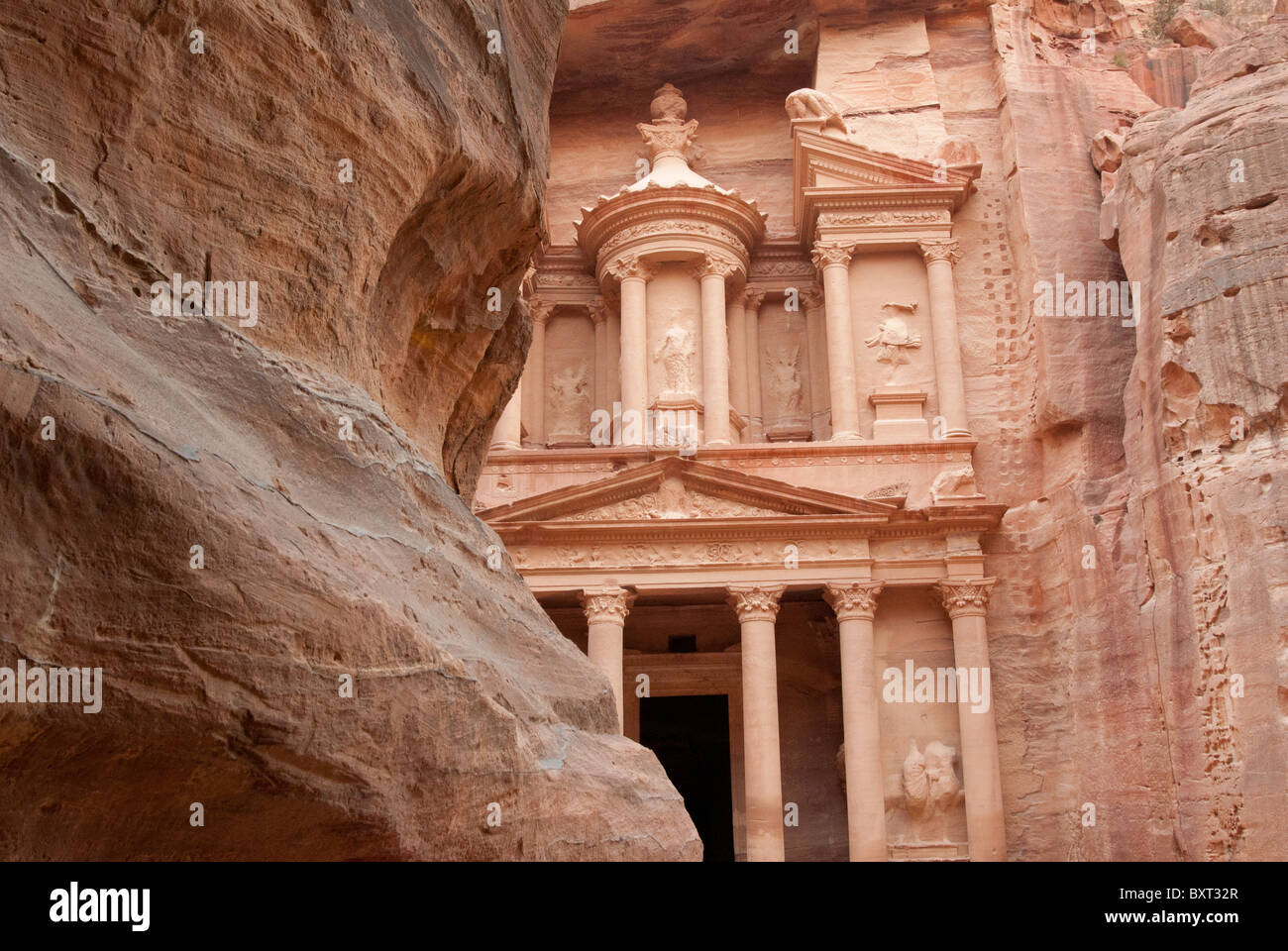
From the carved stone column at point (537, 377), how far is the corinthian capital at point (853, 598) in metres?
6.79

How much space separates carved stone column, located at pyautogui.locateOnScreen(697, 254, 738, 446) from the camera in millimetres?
21188

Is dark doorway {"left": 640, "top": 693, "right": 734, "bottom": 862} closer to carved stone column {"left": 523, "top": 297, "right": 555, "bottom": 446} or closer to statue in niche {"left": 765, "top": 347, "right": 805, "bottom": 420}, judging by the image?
carved stone column {"left": 523, "top": 297, "right": 555, "bottom": 446}

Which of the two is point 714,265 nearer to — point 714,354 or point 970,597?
point 714,354

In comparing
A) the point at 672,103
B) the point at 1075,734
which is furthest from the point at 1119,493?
the point at 672,103

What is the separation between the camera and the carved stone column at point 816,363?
22.8 meters

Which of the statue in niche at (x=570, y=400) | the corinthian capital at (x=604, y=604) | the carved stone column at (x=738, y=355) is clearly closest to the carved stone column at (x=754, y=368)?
the carved stone column at (x=738, y=355)

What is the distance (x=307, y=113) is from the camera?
129 inches

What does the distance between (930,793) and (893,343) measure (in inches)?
298

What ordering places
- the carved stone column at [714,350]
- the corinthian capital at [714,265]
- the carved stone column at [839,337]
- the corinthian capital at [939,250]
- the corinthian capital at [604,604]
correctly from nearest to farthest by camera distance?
the corinthian capital at [604,604] → the carved stone column at [839,337] → the carved stone column at [714,350] → the corinthian capital at [939,250] → the corinthian capital at [714,265]

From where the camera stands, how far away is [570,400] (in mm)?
23891

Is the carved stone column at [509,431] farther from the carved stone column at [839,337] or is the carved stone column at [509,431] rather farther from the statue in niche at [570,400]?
the carved stone column at [839,337]

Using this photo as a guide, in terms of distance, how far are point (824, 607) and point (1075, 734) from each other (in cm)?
459

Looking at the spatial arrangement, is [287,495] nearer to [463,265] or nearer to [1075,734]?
[463,265]

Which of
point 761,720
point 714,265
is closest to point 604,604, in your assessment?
point 761,720
